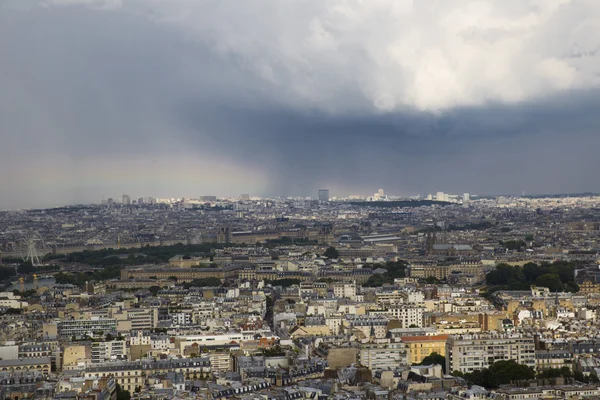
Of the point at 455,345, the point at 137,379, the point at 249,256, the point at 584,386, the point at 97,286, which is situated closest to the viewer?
the point at 584,386

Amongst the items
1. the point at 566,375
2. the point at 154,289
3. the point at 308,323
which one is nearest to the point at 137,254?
the point at 154,289

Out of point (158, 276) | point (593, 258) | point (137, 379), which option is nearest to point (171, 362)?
point (137, 379)

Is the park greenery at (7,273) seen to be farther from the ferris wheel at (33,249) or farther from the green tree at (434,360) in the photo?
the green tree at (434,360)

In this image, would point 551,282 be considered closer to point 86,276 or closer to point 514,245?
point 86,276

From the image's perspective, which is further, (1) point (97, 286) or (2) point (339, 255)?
(2) point (339, 255)

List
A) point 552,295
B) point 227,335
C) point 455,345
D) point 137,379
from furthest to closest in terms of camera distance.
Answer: point 552,295, point 227,335, point 455,345, point 137,379

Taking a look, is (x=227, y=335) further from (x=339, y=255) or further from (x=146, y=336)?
(x=339, y=255)
